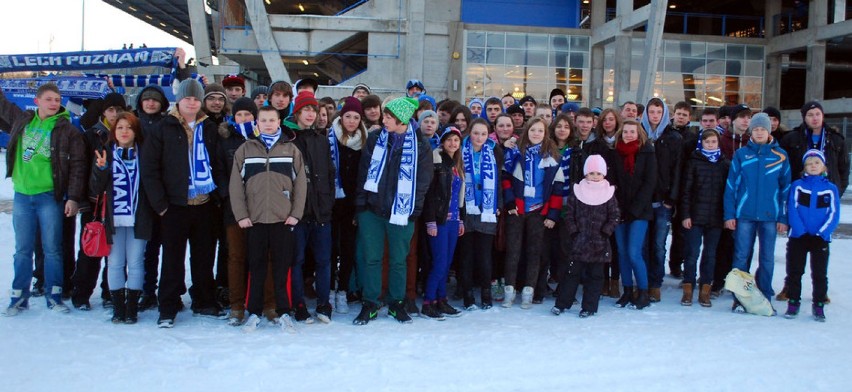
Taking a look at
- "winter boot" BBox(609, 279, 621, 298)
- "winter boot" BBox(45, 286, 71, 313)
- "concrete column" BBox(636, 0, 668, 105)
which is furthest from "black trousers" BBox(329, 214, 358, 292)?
"concrete column" BBox(636, 0, 668, 105)

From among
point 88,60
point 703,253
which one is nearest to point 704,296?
point 703,253

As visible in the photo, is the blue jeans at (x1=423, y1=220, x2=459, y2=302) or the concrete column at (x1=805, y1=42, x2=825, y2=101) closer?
the blue jeans at (x1=423, y1=220, x2=459, y2=302)

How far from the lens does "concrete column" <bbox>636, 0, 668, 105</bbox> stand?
71.2 ft

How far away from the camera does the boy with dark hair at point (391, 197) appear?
5.38 metres

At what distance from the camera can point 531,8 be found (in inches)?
1071

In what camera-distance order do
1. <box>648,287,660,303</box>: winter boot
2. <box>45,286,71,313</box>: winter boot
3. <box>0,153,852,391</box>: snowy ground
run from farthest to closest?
1. <box>648,287,660,303</box>: winter boot
2. <box>45,286,71,313</box>: winter boot
3. <box>0,153,852,391</box>: snowy ground

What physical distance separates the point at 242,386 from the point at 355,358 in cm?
86

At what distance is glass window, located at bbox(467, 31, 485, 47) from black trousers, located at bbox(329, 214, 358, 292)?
2202 cm

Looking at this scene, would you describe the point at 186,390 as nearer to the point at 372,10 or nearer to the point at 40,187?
the point at 40,187

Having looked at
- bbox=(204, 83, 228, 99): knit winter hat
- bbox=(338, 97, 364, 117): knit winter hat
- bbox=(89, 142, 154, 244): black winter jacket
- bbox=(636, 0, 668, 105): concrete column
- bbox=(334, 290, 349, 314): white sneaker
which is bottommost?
bbox=(334, 290, 349, 314): white sneaker

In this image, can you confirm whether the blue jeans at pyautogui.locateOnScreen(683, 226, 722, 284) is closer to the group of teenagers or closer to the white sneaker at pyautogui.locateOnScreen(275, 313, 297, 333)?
the group of teenagers

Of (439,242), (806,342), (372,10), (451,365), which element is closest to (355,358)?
(451,365)

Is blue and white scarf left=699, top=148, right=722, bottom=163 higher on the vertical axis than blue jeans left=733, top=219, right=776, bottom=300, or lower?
higher

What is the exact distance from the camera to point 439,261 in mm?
5820
